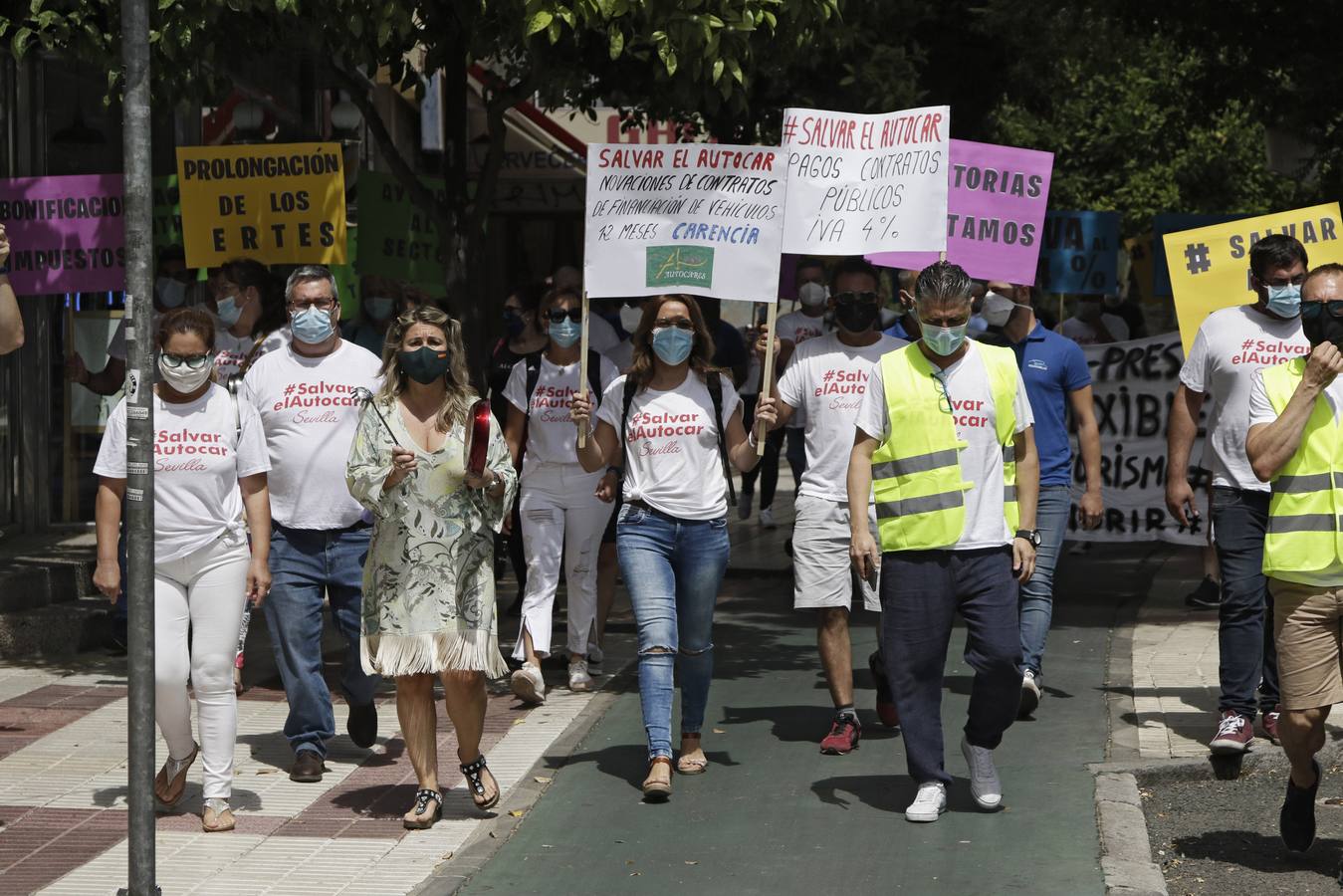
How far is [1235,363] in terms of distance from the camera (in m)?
7.91

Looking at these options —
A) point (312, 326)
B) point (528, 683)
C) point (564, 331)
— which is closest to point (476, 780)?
point (528, 683)

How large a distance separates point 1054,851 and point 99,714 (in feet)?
14.9

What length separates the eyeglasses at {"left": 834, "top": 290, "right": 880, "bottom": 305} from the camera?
8172 mm

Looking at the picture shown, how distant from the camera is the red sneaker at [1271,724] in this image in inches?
316

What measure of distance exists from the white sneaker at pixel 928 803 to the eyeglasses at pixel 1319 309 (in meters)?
2.04

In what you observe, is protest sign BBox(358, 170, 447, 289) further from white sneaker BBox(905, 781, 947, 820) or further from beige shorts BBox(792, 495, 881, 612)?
white sneaker BBox(905, 781, 947, 820)

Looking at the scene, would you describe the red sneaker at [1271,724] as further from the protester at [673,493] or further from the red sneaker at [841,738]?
the protester at [673,493]

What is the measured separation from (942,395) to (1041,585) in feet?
7.21

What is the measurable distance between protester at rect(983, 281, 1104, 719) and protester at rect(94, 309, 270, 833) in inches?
141

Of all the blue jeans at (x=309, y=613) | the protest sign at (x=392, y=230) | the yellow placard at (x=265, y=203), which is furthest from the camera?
the protest sign at (x=392, y=230)

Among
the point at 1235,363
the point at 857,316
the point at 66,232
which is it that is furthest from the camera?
the point at 66,232

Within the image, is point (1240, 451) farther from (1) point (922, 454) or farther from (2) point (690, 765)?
A: (2) point (690, 765)

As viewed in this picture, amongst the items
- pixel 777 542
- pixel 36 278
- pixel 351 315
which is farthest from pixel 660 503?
pixel 777 542

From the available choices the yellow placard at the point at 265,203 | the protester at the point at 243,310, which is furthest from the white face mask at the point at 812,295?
the protester at the point at 243,310
